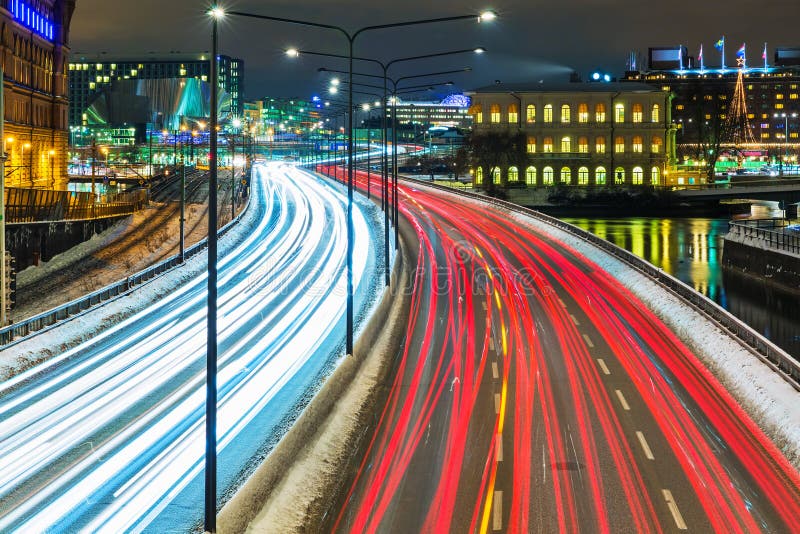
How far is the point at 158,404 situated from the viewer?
23.0m

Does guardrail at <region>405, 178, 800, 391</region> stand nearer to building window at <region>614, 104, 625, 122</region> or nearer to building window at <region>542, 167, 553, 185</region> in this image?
building window at <region>542, 167, 553, 185</region>

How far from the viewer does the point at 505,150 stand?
118812mm

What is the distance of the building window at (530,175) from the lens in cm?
12331

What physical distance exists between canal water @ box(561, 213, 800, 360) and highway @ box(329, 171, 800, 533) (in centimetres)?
1048

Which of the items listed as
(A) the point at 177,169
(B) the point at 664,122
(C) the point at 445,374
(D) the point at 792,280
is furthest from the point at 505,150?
(C) the point at 445,374

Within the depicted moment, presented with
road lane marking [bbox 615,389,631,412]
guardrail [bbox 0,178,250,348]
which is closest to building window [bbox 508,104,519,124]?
guardrail [bbox 0,178,250,348]

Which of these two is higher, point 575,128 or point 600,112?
point 600,112

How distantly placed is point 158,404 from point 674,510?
530 inches

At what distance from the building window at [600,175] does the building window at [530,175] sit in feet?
28.6

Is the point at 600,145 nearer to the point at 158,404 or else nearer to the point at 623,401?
the point at 623,401

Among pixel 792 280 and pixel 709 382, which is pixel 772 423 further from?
pixel 792 280

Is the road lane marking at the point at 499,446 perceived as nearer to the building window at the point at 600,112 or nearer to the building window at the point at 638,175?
the building window at the point at 600,112

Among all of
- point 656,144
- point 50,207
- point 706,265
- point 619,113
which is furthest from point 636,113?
point 50,207

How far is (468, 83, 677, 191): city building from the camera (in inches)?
4840
